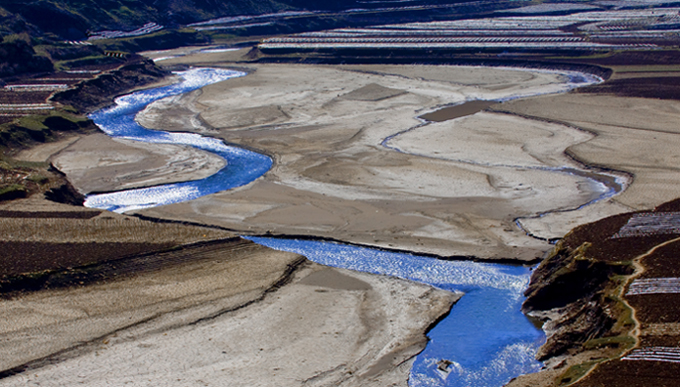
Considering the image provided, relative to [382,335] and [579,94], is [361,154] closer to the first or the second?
[382,335]

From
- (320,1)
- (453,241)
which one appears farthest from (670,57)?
(320,1)

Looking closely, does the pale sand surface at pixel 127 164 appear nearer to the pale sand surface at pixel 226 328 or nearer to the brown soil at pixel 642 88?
the pale sand surface at pixel 226 328

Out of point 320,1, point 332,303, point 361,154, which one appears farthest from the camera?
point 320,1

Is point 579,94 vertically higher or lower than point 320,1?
lower

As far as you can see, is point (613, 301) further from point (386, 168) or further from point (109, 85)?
point (109, 85)

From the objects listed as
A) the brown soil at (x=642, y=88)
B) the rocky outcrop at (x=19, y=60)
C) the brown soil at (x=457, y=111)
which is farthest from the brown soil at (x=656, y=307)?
the rocky outcrop at (x=19, y=60)

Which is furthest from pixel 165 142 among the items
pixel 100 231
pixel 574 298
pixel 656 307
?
pixel 656 307

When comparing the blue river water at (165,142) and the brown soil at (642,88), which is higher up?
the brown soil at (642,88)
